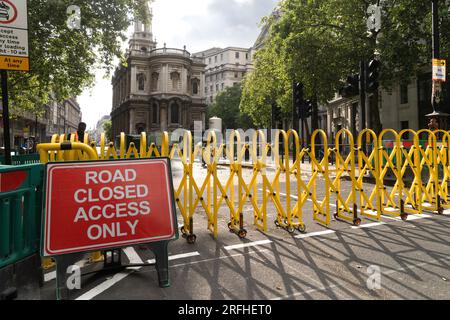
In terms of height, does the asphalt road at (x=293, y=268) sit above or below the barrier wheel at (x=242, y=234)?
below

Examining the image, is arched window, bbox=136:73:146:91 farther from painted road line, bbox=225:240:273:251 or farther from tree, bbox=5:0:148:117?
painted road line, bbox=225:240:273:251

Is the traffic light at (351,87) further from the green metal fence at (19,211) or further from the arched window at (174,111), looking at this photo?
the arched window at (174,111)

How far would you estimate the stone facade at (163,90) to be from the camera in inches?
2699

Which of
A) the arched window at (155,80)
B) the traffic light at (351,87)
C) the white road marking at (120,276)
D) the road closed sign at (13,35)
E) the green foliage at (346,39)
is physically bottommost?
the white road marking at (120,276)

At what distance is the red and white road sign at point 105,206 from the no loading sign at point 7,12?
3174 millimetres

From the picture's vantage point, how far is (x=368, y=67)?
40.3ft

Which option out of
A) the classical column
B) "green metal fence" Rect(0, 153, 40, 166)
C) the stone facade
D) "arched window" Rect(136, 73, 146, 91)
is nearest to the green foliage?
"green metal fence" Rect(0, 153, 40, 166)

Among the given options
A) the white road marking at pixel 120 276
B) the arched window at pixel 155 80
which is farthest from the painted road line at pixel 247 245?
the arched window at pixel 155 80

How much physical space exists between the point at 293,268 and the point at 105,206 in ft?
8.00

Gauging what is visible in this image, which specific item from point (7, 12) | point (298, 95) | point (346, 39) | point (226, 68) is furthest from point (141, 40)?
point (7, 12)

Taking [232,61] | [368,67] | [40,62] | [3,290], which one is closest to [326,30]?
[368,67]

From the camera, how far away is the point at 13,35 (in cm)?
534

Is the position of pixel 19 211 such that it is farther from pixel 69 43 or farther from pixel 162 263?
pixel 69 43
